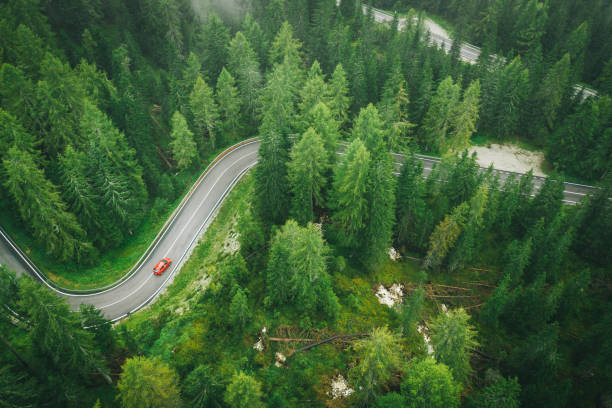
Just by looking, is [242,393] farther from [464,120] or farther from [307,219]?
[464,120]

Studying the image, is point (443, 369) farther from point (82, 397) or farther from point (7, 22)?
point (7, 22)

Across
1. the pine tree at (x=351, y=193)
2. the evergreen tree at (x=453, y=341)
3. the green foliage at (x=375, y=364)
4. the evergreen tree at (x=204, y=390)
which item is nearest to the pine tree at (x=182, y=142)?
the pine tree at (x=351, y=193)

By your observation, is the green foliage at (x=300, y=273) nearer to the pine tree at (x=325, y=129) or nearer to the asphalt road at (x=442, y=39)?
the pine tree at (x=325, y=129)

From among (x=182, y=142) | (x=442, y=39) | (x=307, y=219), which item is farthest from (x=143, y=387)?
(x=442, y=39)

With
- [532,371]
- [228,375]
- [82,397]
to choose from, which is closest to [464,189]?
[532,371]

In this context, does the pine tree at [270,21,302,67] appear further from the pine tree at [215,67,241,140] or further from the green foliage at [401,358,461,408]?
the green foliage at [401,358,461,408]
